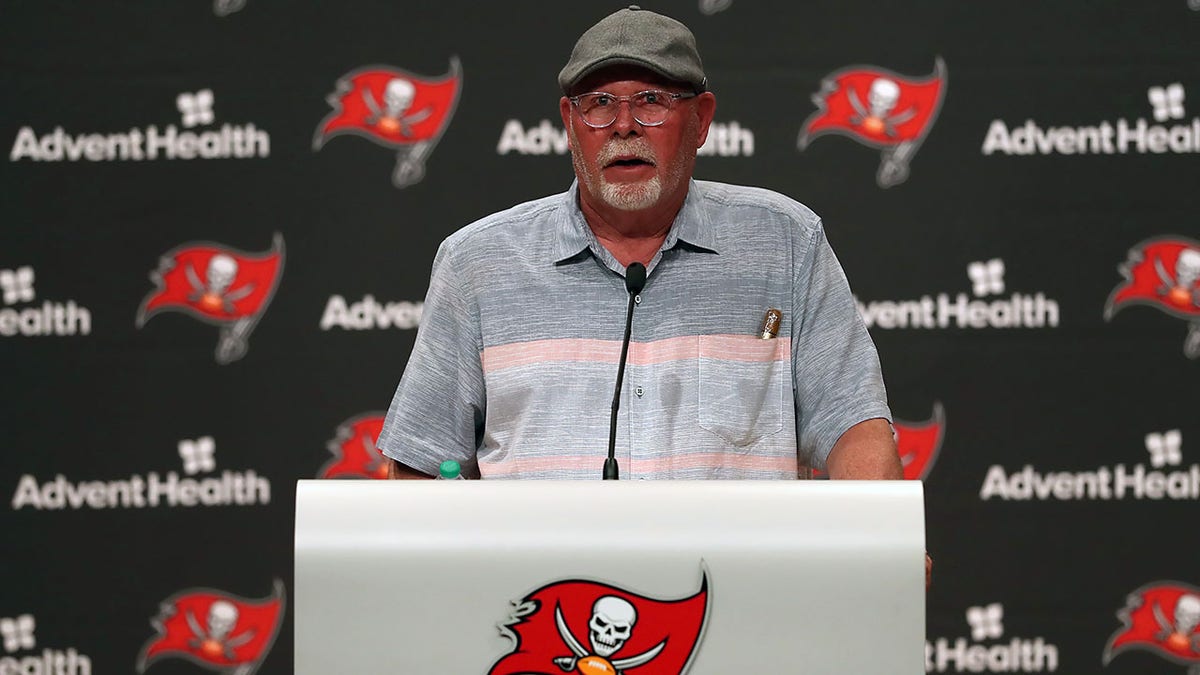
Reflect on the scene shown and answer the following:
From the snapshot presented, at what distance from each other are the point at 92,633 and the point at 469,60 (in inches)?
63.3

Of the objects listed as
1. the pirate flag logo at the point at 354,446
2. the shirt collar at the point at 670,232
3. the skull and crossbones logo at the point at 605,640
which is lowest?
the skull and crossbones logo at the point at 605,640

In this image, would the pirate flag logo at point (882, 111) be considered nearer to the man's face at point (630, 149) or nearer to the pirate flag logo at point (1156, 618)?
the pirate flag logo at point (1156, 618)

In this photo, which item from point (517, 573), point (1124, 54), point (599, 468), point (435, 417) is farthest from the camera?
point (1124, 54)

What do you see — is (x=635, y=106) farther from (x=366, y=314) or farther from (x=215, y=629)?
(x=215, y=629)

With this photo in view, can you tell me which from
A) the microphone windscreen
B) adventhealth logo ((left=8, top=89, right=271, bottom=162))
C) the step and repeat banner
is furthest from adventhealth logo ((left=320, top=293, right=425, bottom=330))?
the microphone windscreen

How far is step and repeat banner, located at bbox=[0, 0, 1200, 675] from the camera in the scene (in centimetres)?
304

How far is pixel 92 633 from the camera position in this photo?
312 cm

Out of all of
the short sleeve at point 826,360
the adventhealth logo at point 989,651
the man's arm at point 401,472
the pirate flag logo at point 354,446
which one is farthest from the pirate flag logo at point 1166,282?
the man's arm at point 401,472

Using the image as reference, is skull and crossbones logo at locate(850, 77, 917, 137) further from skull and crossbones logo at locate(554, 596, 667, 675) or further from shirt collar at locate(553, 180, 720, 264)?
skull and crossbones logo at locate(554, 596, 667, 675)

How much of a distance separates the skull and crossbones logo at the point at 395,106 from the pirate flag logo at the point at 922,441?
4.35ft

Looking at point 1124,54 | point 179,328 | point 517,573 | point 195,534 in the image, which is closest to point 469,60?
point 179,328

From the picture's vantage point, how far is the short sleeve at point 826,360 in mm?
1828

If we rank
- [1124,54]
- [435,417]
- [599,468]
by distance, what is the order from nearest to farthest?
1. [599,468]
2. [435,417]
3. [1124,54]

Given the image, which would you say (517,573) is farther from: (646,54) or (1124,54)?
(1124,54)
